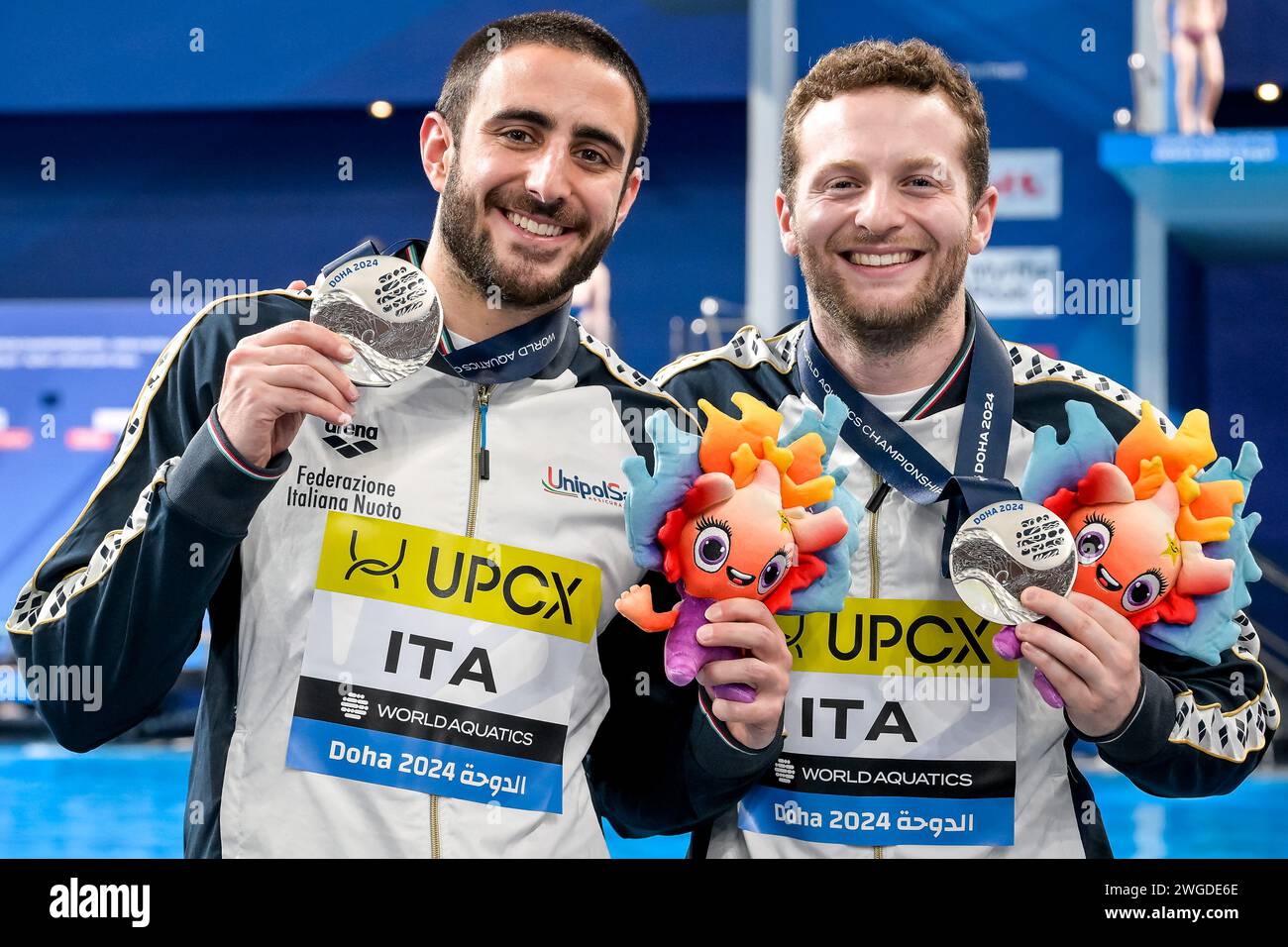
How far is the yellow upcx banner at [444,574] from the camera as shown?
6.56 ft

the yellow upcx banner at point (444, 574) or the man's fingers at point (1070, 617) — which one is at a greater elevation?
the yellow upcx banner at point (444, 574)

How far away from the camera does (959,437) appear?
2141 millimetres

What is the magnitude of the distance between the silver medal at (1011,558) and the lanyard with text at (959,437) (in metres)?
0.15

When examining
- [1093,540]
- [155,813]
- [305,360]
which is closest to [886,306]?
[1093,540]

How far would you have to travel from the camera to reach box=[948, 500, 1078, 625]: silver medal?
1818 millimetres

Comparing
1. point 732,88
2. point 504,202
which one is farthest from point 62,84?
point 504,202

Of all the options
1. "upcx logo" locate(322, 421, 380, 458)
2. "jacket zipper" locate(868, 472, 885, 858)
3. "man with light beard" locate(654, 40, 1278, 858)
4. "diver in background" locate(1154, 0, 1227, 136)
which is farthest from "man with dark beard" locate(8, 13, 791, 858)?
"diver in background" locate(1154, 0, 1227, 136)

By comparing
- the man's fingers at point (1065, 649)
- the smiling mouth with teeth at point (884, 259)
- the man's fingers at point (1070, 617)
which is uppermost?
the smiling mouth with teeth at point (884, 259)

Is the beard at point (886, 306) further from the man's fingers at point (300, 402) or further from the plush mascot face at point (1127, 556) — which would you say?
the man's fingers at point (300, 402)

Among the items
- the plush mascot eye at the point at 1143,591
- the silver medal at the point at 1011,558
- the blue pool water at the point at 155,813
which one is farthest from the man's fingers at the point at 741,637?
the blue pool water at the point at 155,813

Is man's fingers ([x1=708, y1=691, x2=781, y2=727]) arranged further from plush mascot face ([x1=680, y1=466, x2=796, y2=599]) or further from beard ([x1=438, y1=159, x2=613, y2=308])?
beard ([x1=438, y1=159, x2=613, y2=308])

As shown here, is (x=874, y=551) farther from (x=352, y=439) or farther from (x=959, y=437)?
(x=352, y=439)

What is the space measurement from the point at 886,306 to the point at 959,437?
0.75 ft
